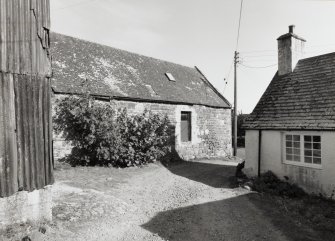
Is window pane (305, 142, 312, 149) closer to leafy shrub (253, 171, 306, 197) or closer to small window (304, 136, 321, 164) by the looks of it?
small window (304, 136, 321, 164)

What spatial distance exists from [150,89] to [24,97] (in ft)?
37.9

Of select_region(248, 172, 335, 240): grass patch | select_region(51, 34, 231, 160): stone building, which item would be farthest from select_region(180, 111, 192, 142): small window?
select_region(248, 172, 335, 240): grass patch

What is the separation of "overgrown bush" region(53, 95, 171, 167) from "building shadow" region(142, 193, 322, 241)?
20.3ft

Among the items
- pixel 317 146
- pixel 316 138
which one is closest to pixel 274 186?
pixel 317 146

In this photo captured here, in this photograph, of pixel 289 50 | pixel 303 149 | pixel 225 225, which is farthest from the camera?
pixel 289 50

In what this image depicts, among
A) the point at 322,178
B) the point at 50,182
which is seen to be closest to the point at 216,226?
the point at 50,182

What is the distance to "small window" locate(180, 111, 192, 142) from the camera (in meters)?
18.5

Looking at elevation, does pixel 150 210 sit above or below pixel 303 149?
below

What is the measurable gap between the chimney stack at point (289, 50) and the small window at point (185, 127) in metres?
6.90

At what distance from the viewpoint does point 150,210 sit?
27.1 ft

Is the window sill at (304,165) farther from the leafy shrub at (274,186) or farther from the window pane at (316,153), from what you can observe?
the leafy shrub at (274,186)

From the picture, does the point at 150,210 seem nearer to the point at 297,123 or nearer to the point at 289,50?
the point at 297,123

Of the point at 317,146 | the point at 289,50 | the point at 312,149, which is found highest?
the point at 289,50

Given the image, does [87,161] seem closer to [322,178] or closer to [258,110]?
[258,110]
